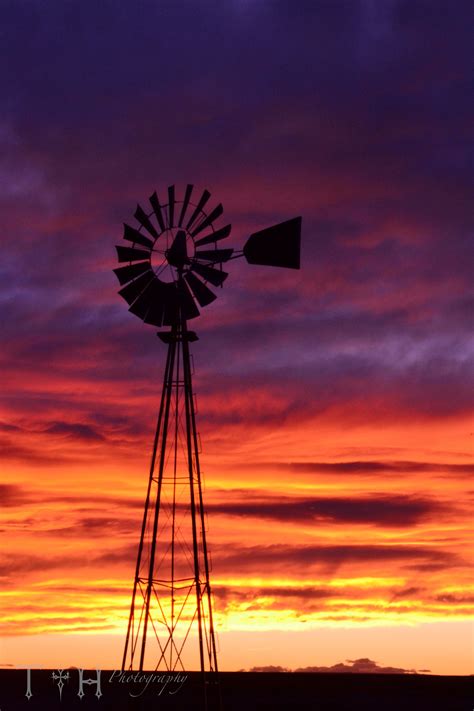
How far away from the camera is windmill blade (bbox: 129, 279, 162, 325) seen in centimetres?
3300

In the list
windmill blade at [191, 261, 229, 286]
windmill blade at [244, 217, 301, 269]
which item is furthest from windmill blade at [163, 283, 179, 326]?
windmill blade at [244, 217, 301, 269]

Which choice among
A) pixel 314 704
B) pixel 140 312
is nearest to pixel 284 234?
pixel 140 312

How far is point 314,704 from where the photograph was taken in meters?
67.6

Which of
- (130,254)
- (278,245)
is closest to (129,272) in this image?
(130,254)

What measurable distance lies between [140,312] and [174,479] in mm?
5210

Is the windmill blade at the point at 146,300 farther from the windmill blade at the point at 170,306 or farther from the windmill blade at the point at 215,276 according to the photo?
the windmill blade at the point at 215,276

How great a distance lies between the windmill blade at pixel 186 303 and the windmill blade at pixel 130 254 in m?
1.69

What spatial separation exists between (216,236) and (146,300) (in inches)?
116

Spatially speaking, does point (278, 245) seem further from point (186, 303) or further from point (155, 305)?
point (155, 305)

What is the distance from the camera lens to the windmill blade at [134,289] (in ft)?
109

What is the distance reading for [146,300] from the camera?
1303 inches

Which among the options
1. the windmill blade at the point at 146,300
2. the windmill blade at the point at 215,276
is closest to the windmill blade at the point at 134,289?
the windmill blade at the point at 146,300

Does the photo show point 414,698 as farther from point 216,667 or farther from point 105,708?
point 216,667

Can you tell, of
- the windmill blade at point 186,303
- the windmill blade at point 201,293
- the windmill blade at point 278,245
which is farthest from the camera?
the windmill blade at point 201,293
